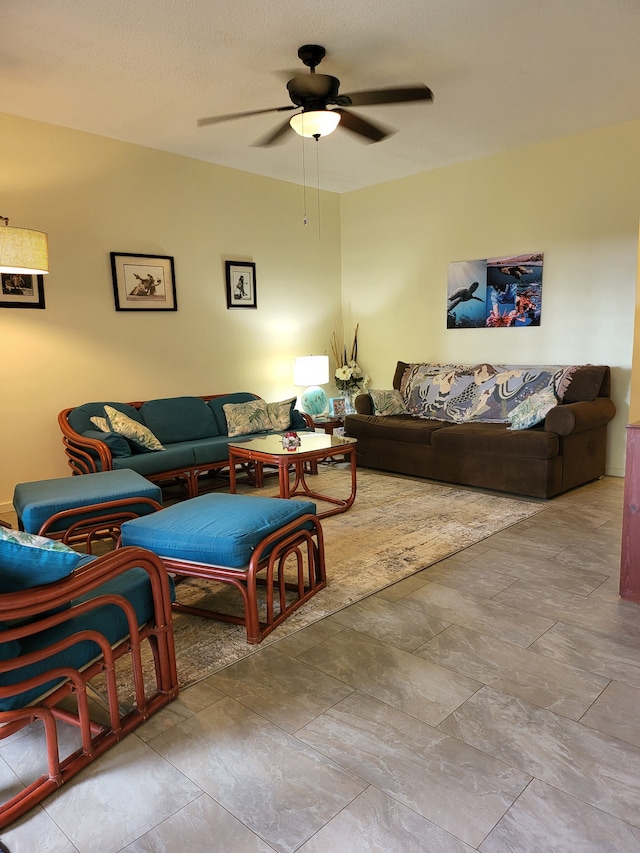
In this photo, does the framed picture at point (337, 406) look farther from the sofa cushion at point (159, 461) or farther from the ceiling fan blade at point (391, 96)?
the ceiling fan blade at point (391, 96)

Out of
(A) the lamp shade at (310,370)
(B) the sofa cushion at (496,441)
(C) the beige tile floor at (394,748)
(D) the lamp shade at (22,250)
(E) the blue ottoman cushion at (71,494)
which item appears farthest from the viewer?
(A) the lamp shade at (310,370)

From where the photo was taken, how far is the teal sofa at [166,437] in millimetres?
3957

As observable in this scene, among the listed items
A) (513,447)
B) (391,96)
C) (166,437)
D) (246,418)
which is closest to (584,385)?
(513,447)

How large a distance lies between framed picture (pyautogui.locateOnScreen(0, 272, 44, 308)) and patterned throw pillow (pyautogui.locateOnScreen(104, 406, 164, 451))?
0.94m

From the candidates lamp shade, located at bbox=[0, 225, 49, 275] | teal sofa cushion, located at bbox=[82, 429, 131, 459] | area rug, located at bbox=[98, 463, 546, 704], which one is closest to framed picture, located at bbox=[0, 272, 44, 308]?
lamp shade, located at bbox=[0, 225, 49, 275]

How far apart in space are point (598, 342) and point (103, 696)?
4447mm

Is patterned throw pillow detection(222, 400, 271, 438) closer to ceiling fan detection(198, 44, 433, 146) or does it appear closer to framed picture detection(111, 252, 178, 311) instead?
framed picture detection(111, 252, 178, 311)

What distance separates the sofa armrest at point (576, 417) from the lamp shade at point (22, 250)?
3.54 meters

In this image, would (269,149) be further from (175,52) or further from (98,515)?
(98,515)

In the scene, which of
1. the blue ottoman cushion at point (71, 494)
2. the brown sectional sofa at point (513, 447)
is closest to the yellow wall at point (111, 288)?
the blue ottoman cushion at point (71, 494)

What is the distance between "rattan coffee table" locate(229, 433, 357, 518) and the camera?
12.1 ft

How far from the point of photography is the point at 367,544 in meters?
3.36

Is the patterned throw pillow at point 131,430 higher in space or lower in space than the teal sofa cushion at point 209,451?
higher

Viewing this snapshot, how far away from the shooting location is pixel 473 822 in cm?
141
